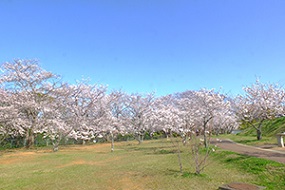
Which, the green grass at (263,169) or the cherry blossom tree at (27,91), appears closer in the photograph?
the green grass at (263,169)

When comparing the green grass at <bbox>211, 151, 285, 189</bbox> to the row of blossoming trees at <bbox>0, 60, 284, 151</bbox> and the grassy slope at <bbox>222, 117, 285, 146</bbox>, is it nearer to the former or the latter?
the row of blossoming trees at <bbox>0, 60, 284, 151</bbox>

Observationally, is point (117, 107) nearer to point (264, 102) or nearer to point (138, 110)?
point (138, 110)

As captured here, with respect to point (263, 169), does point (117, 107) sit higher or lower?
higher

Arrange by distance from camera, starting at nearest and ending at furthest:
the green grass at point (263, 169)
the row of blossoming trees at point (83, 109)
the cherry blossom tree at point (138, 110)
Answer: the green grass at point (263, 169)
the row of blossoming trees at point (83, 109)
the cherry blossom tree at point (138, 110)

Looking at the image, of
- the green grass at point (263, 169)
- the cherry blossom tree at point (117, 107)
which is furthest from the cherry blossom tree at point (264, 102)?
the cherry blossom tree at point (117, 107)

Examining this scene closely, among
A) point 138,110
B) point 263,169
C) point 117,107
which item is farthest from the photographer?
point 117,107

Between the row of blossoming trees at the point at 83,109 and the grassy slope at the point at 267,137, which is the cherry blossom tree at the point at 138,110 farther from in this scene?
the grassy slope at the point at 267,137

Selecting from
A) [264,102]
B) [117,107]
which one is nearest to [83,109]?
[117,107]

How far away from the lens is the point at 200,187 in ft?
22.7

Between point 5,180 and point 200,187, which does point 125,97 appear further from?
point 200,187

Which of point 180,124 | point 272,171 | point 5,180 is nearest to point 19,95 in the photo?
point 5,180

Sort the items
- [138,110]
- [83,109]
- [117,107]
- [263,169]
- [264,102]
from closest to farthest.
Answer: [263,169] < [264,102] < [83,109] < [138,110] < [117,107]

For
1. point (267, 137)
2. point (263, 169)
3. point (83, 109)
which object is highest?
A: point (83, 109)

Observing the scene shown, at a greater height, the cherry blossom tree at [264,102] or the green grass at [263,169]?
the cherry blossom tree at [264,102]
